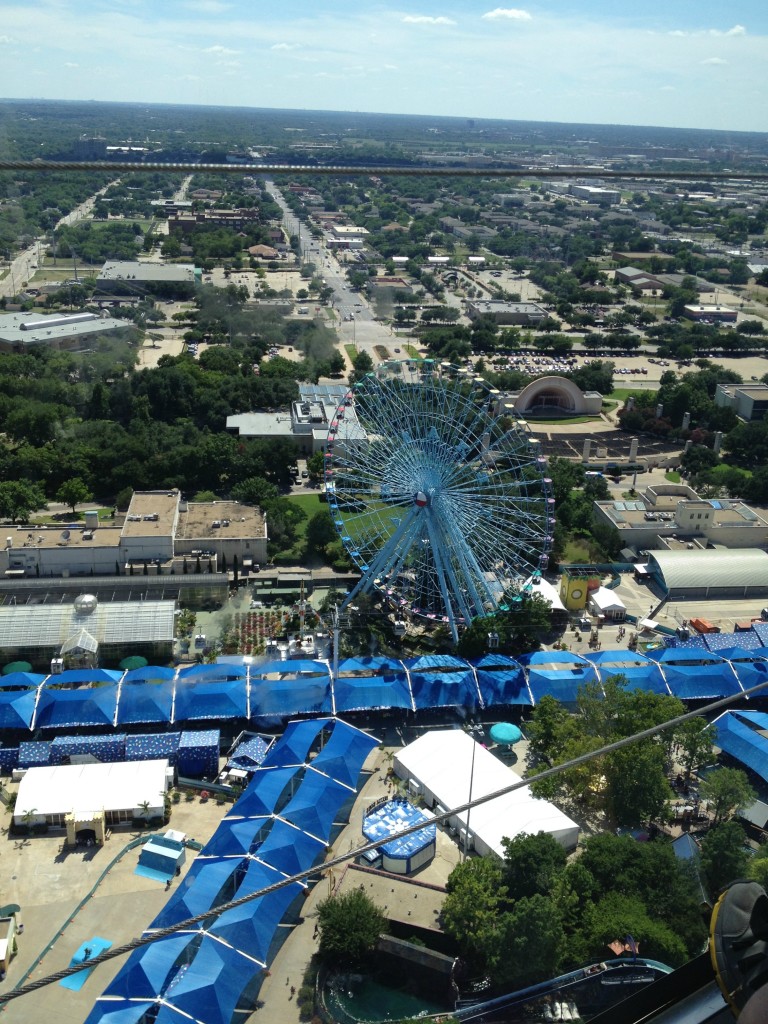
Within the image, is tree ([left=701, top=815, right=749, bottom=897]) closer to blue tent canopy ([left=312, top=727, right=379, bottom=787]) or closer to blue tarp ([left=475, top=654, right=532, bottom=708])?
blue tarp ([left=475, top=654, right=532, bottom=708])

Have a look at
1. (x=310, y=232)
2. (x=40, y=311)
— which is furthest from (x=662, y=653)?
(x=310, y=232)

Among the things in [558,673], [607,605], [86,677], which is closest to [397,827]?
[558,673]

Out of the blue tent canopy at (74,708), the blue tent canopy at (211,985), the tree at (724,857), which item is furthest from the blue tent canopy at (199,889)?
the tree at (724,857)

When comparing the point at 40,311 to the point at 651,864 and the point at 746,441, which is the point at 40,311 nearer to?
the point at 746,441

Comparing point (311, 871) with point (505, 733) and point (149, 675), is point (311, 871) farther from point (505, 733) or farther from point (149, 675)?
point (149, 675)

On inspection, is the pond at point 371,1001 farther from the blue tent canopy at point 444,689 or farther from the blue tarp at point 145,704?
the blue tarp at point 145,704

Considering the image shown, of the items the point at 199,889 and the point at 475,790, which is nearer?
the point at 199,889
